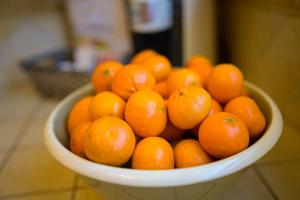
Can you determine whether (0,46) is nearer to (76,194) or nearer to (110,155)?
(76,194)

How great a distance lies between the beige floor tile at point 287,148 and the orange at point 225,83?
221 mm

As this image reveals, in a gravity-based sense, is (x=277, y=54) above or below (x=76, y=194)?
above

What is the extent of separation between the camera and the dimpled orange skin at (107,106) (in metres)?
0.39

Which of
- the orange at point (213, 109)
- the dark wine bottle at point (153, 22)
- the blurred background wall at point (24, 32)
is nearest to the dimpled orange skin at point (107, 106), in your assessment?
the orange at point (213, 109)

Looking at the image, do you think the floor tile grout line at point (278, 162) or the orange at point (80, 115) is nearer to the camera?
the orange at point (80, 115)

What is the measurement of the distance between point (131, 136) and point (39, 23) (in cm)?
87

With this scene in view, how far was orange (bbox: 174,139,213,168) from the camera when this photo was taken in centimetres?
34

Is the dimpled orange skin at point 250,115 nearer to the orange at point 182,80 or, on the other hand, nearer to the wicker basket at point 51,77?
the orange at point 182,80

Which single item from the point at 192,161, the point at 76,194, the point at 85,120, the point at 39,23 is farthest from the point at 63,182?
the point at 39,23

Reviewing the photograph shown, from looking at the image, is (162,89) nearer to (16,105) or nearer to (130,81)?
(130,81)

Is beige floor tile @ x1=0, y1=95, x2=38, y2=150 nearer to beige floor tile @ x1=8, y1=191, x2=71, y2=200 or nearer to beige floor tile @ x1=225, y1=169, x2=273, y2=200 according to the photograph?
beige floor tile @ x1=8, y1=191, x2=71, y2=200

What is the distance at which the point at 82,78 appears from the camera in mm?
847

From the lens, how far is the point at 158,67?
479mm

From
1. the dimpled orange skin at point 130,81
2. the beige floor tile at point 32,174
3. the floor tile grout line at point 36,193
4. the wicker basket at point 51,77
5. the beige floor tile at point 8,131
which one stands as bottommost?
the beige floor tile at point 8,131
